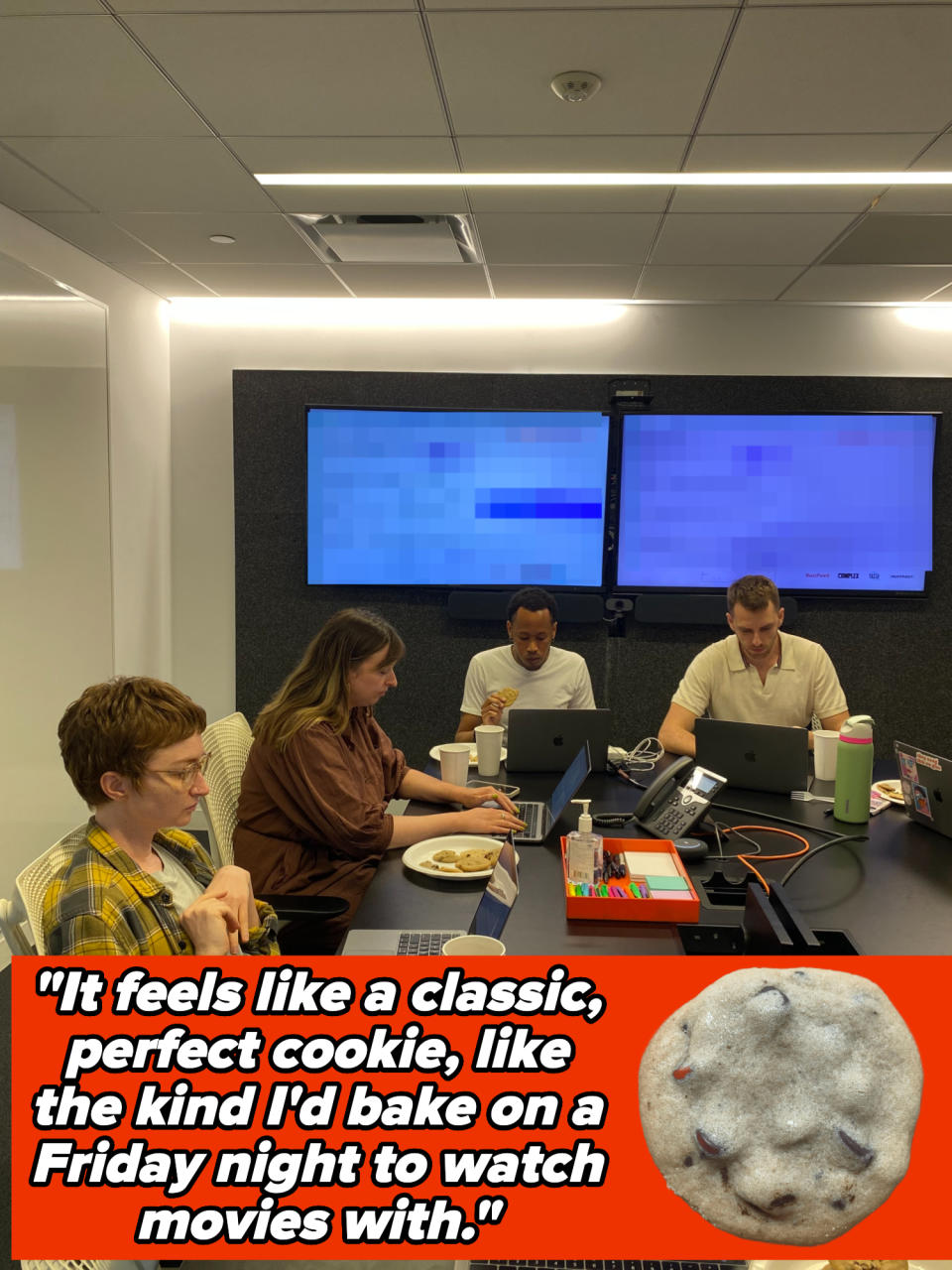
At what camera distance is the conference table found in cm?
164

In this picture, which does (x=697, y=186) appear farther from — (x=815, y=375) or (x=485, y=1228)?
(x=485, y=1228)

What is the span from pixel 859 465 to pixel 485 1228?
4152 mm

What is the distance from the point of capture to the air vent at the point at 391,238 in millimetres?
3174

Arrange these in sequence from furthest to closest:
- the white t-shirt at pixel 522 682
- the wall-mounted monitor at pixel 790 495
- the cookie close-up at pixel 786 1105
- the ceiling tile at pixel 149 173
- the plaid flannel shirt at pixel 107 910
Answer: the wall-mounted monitor at pixel 790 495 < the white t-shirt at pixel 522 682 < the ceiling tile at pixel 149 173 < the plaid flannel shirt at pixel 107 910 < the cookie close-up at pixel 786 1105

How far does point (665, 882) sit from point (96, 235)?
3.01 m

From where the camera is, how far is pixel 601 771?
2820 mm

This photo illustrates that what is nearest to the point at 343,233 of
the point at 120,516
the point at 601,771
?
the point at 120,516

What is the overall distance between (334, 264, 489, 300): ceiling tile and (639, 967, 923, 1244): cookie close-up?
3489 mm

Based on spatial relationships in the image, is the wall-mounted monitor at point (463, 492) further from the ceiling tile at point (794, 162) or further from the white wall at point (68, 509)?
the ceiling tile at point (794, 162)

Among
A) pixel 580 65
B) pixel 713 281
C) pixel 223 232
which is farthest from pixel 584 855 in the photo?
pixel 713 281

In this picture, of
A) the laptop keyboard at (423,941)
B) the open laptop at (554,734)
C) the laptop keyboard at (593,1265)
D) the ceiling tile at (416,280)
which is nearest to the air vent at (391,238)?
the ceiling tile at (416,280)

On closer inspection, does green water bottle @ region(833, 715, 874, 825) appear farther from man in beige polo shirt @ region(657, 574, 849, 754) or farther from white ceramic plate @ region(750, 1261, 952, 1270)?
white ceramic plate @ region(750, 1261, 952, 1270)

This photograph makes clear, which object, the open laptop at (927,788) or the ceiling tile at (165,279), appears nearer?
the open laptop at (927,788)

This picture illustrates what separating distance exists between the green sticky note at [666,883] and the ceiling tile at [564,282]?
263 cm
